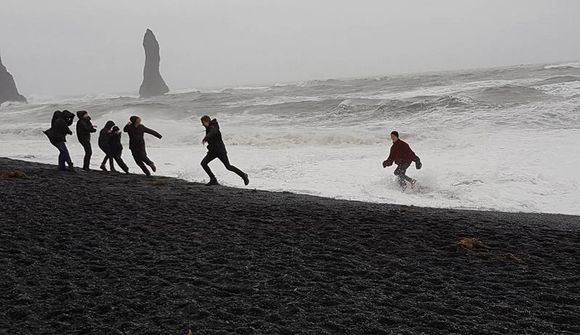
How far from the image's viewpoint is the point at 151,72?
286ft

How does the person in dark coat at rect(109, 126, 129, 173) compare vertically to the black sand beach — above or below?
above

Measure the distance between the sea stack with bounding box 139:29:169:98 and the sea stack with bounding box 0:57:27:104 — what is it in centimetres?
2289

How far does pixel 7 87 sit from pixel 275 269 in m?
95.0

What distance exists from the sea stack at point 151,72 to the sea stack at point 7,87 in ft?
75.1

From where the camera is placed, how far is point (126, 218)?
6488 mm

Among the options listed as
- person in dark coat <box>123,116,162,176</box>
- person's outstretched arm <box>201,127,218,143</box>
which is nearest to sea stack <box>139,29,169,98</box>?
person in dark coat <box>123,116,162,176</box>

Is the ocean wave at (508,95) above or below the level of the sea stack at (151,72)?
below

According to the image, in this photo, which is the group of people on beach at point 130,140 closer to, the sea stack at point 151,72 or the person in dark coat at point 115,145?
the person in dark coat at point 115,145

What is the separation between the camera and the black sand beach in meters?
3.54

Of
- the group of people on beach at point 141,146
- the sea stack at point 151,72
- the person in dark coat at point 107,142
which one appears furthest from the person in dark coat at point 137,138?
the sea stack at point 151,72

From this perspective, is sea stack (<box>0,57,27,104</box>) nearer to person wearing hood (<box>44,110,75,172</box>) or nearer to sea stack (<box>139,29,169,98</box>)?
sea stack (<box>139,29,169,98</box>)

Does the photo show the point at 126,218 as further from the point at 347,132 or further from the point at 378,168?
the point at 347,132

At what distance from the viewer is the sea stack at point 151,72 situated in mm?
86125

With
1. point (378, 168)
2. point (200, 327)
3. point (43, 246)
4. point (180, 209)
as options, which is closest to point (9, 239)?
point (43, 246)
